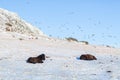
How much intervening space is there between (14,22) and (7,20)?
2.22 metres

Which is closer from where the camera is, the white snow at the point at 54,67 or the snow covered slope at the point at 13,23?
the white snow at the point at 54,67

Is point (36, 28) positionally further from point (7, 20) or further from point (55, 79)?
point (55, 79)

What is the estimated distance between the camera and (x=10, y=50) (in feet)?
120

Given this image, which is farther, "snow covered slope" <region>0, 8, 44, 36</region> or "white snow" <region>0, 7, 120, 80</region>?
"snow covered slope" <region>0, 8, 44, 36</region>

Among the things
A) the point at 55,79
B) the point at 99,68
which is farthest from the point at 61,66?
the point at 55,79

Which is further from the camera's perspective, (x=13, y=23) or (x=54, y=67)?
(x=13, y=23)

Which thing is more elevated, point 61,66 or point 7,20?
point 7,20

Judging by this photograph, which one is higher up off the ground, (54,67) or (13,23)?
(13,23)

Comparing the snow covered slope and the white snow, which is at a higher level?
the snow covered slope

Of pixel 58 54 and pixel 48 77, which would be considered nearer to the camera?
pixel 48 77

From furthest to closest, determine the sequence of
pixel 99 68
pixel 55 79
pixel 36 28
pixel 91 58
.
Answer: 1. pixel 36 28
2. pixel 91 58
3. pixel 99 68
4. pixel 55 79

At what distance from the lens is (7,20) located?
66938 mm

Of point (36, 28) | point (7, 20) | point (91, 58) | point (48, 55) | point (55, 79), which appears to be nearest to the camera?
point (55, 79)

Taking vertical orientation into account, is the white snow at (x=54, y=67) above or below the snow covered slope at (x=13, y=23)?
below
